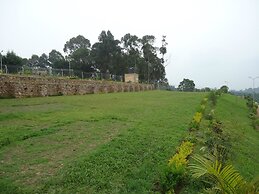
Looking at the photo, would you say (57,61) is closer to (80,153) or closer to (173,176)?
(80,153)

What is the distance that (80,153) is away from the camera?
24.9ft

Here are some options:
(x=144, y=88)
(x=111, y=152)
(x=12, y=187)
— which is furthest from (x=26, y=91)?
A: (x=144, y=88)

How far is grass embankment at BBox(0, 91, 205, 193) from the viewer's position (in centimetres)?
585

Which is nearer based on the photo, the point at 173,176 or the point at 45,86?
the point at 173,176

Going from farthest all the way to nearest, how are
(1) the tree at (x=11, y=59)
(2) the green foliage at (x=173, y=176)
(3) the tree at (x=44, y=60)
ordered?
(3) the tree at (x=44, y=60) → (1) the tree at (x=11, y=59) → (2) the green foliage at (x=173, y=176)

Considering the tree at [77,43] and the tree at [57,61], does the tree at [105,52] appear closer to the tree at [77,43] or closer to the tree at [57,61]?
the tree at [57,61]

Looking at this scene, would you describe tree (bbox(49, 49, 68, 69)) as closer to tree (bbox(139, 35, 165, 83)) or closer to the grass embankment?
tree (bbox(139, 35, 165, 83))

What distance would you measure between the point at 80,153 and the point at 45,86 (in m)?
16.8

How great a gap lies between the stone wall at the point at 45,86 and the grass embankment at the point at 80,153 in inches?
313

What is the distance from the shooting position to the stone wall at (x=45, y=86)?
19.6 m

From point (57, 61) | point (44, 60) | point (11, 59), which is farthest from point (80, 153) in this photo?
point (44, 60)

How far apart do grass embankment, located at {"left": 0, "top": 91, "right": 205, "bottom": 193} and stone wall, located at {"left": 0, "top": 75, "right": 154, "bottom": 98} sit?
7.96m

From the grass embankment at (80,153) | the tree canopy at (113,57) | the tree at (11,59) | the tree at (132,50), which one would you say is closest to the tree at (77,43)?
the tree canopy at (113,57)

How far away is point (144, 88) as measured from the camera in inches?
2036
